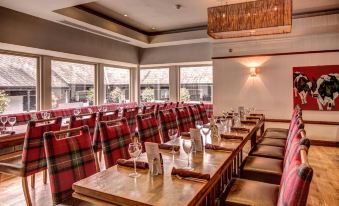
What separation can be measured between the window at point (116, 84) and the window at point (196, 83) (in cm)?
191

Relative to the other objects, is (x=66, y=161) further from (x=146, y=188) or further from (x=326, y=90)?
(x=326, y=90)

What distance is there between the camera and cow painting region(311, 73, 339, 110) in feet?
17.5

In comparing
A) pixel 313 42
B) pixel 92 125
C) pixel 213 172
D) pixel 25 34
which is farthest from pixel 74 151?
pixel 313 42

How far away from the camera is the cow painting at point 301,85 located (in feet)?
18.3

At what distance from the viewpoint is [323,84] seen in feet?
17.8

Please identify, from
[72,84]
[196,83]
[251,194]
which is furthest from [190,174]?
[196,83]

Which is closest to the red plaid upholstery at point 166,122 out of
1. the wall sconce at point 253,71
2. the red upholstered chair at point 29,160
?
the red upholstered chair at point 29,160

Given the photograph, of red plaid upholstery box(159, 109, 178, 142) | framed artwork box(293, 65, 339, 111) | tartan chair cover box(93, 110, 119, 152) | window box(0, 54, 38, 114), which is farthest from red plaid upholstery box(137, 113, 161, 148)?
framed artwork box(293, 65, 339, 111)

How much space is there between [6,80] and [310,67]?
6.58 metres

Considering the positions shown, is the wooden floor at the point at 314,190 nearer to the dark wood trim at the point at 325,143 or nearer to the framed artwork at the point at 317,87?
the dark wood trim at the point at 325,143

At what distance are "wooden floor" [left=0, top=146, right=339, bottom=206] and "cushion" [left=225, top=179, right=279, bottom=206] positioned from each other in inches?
50.2

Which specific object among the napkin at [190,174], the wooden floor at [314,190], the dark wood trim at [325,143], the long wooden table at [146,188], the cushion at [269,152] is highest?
the napkin at [190,174]

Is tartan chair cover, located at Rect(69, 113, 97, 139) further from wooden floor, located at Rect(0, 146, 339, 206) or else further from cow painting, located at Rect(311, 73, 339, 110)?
cow painting, located at Rect(311, 73, 339, 110)

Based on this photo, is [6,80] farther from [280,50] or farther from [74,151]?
[280,50]
